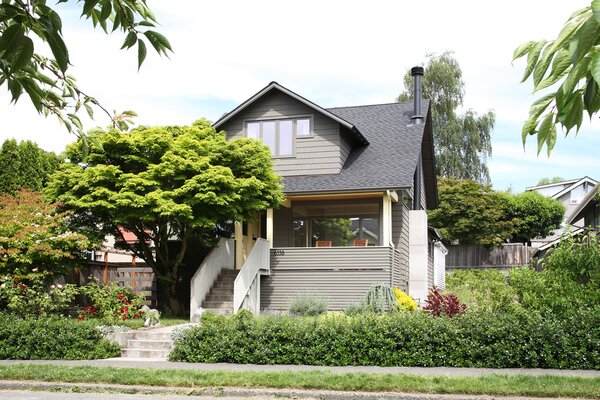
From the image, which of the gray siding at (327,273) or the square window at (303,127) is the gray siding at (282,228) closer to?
the gray siding at (327,273)

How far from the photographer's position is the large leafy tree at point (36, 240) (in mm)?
17484

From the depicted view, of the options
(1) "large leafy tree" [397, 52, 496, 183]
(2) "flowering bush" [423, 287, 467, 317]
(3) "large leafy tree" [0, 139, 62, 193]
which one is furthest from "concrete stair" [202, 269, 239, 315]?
(1) "large leafy tree" [397, 52, 496, 183]

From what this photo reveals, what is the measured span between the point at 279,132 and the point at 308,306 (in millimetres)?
6504

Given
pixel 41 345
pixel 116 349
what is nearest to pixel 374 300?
pixel 116 349

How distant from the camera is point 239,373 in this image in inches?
439

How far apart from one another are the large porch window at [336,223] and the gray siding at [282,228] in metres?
0.17

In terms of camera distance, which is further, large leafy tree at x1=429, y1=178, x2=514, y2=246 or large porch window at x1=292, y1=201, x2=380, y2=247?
large leafy tree at x1=429, y1=178, x2=514, y2=246

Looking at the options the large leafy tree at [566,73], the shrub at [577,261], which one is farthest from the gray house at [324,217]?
the large leafy tree at [566,73]

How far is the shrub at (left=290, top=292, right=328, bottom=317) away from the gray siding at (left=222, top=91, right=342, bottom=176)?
4649 mm

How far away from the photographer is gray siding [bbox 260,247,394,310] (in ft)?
65.3

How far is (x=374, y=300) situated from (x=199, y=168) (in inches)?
244

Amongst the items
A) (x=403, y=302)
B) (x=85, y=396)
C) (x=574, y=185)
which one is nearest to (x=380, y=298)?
(x=403, y=302)

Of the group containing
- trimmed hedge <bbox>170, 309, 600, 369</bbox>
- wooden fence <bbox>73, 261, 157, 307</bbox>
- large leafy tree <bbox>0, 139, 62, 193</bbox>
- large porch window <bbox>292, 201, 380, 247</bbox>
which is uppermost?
large leafy tree <bbox>0, 139, 62, 193</bbox>

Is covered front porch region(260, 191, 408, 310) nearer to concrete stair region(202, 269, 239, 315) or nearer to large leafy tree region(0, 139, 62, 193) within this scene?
concrete stair region(202, 269, 239, 315)
